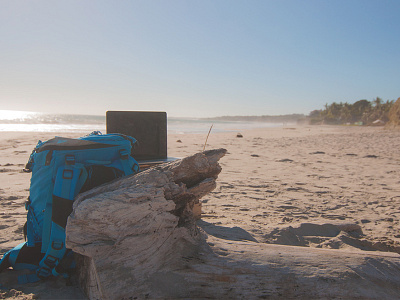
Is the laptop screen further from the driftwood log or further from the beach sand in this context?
the driftwood log

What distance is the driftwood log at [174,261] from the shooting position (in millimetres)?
1516

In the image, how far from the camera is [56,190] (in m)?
1.79

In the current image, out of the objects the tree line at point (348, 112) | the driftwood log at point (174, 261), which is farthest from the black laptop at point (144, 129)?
the tree line at point (348, 112)

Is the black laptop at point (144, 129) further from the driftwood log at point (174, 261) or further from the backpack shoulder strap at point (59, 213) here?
the driftwood log at point (174, 261)

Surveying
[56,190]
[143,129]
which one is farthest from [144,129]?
[56,190]

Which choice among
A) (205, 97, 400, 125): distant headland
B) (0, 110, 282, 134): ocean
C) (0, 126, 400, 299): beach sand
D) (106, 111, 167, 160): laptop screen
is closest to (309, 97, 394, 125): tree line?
(205, 97, 400, 125): distant headland

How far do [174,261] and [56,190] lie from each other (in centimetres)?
89

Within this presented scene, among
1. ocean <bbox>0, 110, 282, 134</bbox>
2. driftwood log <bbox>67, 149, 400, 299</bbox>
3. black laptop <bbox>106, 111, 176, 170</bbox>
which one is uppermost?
black laptop <bbox>106, 111, 176, 170</bbox>

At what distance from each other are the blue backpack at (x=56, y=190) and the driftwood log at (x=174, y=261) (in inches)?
8.3

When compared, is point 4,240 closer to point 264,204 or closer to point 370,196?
point 264,204

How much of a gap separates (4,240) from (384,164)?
7581 millimetres

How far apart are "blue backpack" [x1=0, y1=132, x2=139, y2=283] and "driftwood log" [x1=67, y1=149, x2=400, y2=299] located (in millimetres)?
211

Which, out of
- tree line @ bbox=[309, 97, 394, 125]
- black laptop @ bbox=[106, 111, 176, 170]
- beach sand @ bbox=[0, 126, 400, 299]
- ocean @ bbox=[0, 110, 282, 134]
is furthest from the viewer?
tree line @ bbox=[309, 97, 394, 125]

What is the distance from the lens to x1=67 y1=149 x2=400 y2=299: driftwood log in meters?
1.52
